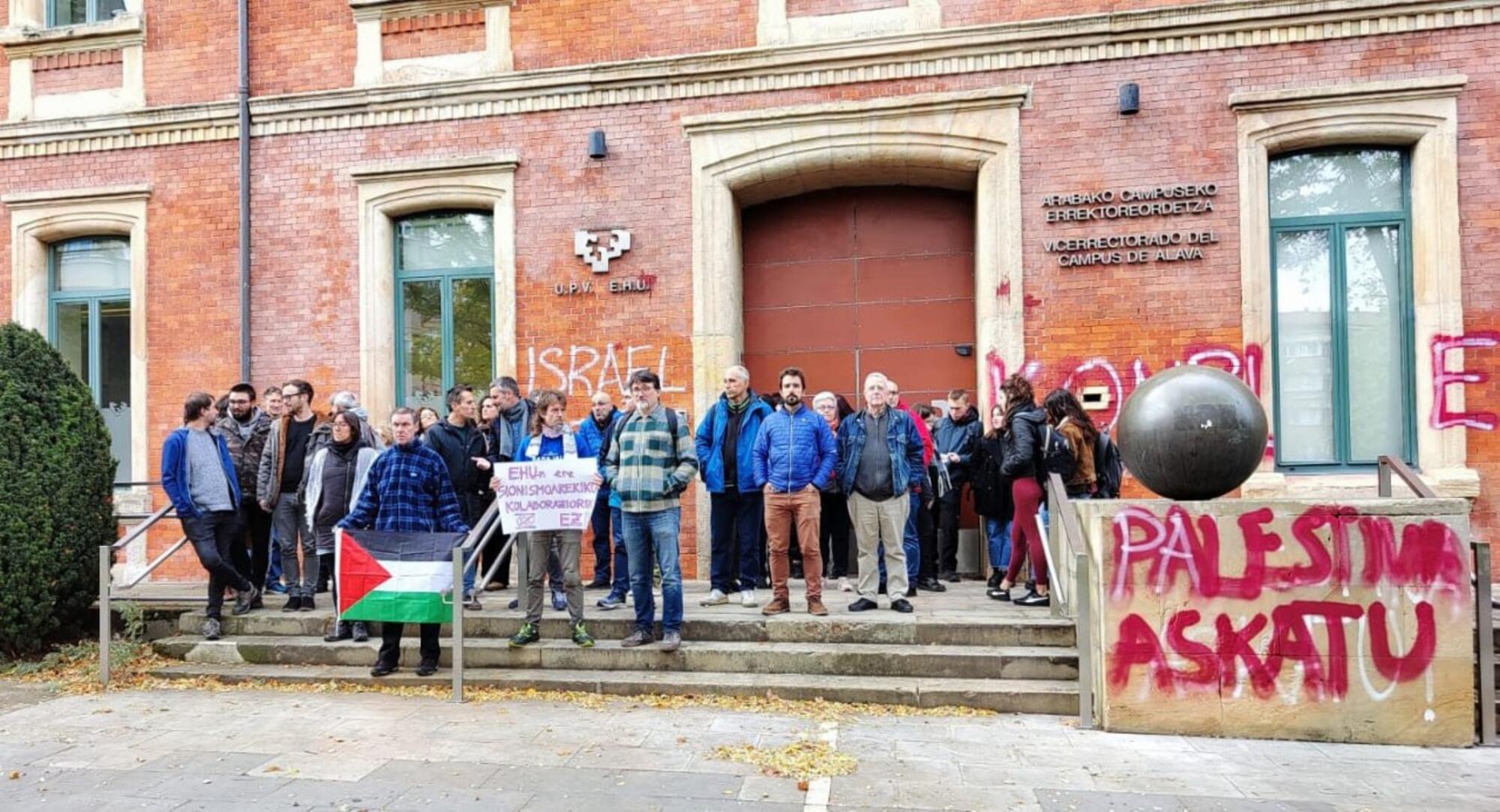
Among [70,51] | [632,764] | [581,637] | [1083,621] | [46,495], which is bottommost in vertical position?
[632,764]

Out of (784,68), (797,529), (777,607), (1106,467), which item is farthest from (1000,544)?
(784,68)

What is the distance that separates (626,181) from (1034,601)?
5654 millimetres

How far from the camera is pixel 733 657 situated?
6500 mm

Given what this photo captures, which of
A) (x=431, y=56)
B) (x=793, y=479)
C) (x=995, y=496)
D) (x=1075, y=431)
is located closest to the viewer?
(x=793, y=479)

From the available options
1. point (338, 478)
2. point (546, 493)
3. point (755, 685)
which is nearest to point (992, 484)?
point (755, 685)

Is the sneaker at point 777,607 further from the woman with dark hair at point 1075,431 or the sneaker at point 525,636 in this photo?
the woman with dark hair at point 1075,431

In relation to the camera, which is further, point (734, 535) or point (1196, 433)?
point (734, 535)

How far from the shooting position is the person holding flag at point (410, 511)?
20.9 feet

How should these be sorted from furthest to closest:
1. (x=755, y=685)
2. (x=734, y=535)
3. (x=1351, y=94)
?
(x=1351, y=94) < (x=734, y=535) < (x=755, y=685)

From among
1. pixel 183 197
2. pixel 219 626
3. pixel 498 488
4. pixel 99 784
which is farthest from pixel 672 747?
pixel 183 197

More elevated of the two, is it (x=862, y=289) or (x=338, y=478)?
(x=862, y=289)

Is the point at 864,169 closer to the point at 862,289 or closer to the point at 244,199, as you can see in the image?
the point at 862,289

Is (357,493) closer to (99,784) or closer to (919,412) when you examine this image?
(99,784)

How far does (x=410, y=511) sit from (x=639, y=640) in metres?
1.84
